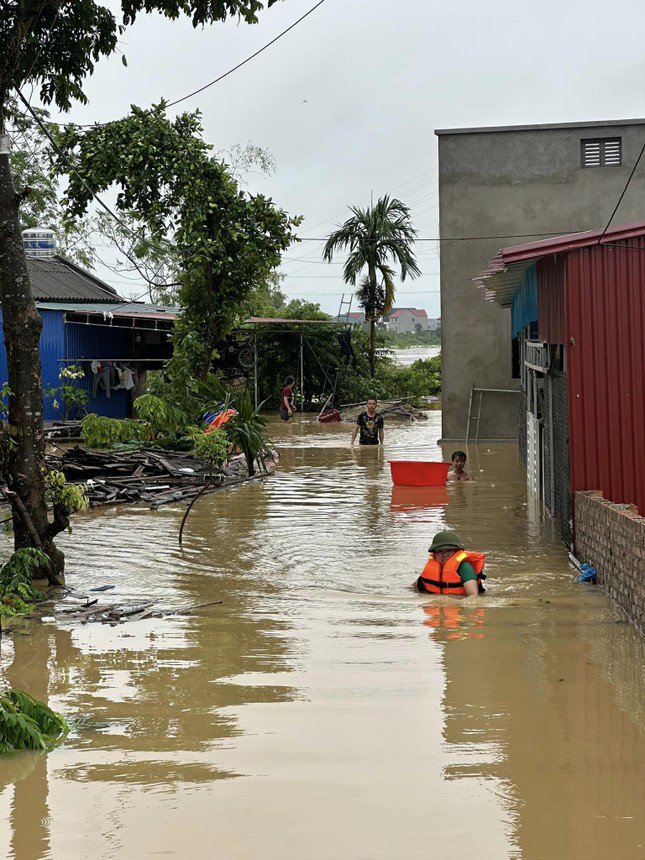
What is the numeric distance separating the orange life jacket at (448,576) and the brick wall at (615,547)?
1246mm

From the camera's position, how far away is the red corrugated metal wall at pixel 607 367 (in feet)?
41.2

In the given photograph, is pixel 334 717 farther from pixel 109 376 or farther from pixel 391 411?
pixel 391 411

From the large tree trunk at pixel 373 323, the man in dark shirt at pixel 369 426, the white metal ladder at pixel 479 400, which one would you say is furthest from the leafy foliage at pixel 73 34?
the large tree trunk at pixel 373 323

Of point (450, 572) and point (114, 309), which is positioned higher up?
point (114, 309)

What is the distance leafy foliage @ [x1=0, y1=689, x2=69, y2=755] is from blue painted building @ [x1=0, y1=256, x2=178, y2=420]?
2552 cm

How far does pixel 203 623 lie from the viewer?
31.9ft

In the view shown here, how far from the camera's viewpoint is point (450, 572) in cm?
1077

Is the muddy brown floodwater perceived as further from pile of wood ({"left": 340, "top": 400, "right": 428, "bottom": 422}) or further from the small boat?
pile of wood ({"left": 340, "top": 400, "right": 428, "bottom": 422})

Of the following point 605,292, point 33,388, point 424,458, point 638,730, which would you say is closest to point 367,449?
point 424,458

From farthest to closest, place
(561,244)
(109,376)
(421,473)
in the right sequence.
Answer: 1. (109,376)
2. (421,473)
3. (561,244)

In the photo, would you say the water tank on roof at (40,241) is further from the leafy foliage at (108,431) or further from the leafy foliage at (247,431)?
the leafy foliage at (247,431)

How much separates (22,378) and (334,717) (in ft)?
19.4

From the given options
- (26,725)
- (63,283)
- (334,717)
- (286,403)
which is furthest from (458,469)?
(63,283)

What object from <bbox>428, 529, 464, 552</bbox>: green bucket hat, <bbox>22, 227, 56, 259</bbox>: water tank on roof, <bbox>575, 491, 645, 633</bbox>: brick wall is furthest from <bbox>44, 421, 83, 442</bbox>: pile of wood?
<bbox>428, 529, 464, 552</bbox>: green bucket hat
